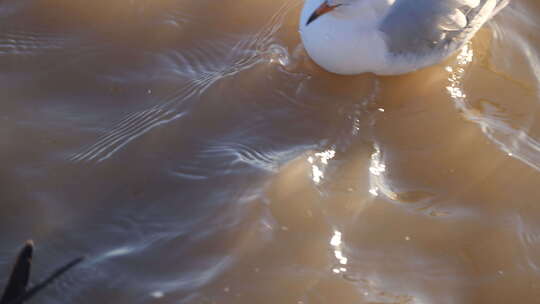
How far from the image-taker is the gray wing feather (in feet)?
13.8

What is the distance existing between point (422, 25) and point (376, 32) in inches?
11.8

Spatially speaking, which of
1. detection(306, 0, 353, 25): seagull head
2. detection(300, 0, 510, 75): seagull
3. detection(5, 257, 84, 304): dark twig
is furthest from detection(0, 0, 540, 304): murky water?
detection(306, 0, 353, 25): seagull head

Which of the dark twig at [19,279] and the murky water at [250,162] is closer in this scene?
the dark twig at [19,279]

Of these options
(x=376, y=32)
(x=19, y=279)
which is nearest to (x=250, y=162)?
(x=376, y=32)

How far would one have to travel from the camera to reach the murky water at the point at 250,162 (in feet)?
10.3

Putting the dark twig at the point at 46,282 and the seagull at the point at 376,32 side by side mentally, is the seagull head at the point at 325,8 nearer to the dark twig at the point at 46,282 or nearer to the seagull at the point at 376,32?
the seagull at the point at 376,32

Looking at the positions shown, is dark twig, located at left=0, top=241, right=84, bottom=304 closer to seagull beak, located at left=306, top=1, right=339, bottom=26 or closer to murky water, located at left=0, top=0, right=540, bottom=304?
murky water, located at left=0, top=0, right=540, bottom=304

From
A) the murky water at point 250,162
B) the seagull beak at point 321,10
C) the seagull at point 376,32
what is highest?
the seagull beak at point 321,10

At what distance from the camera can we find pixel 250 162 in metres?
3.62

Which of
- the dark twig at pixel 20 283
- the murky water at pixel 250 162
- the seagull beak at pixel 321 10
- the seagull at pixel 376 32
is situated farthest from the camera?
the seagull at pixel 376 32

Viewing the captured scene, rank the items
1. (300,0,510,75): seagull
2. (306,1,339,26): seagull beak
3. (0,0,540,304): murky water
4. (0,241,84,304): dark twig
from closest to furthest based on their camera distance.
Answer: (0,241,84,304): dark twig
(0,0,540,304): murky water
(306,1,339,26): seagull beak
(300,0,510,75): seagull

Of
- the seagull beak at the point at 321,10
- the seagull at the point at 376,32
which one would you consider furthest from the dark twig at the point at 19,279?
the seagull at the point at 376,32

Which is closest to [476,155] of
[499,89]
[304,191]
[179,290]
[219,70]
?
[499,89]

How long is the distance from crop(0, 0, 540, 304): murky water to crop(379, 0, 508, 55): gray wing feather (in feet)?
0.97
